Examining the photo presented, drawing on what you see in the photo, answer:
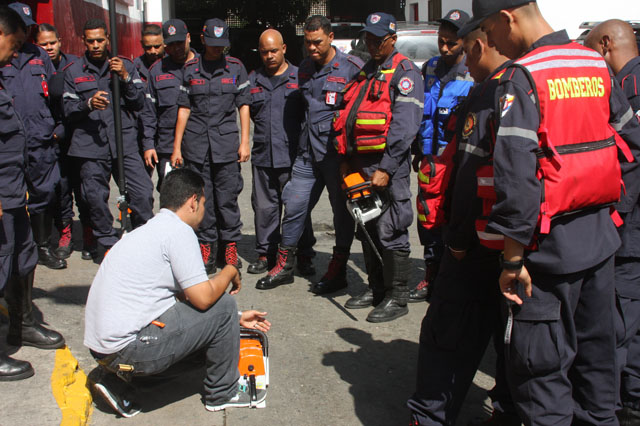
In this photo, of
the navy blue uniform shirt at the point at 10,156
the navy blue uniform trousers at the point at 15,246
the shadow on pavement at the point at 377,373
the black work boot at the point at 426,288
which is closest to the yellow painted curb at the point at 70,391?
the navy blue uniform trousers at the point at 15,246

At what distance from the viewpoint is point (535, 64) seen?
2.30 m

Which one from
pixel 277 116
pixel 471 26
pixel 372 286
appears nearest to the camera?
pixel 471 26

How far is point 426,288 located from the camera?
16.7 feet

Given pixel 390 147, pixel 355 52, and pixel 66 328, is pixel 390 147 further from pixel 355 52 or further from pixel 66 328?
pixel 355 52

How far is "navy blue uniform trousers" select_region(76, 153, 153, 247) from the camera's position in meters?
5.58

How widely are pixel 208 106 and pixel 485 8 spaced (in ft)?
11.3

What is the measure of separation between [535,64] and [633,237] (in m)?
1.47

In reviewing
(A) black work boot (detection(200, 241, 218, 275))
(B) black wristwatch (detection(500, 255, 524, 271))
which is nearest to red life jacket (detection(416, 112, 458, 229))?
(B) black wristwatch (detection(500, 255, 524, 271))

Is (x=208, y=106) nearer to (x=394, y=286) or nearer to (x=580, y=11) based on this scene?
(x=394, y=286)

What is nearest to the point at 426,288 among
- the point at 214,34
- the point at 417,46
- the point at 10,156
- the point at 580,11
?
the point at 214,34

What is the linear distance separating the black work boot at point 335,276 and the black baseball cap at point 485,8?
285cm

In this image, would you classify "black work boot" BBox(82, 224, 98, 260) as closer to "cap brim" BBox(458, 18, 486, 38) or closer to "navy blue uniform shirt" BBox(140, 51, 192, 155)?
"navy blue uniform shirt" BBox(140, 51, 192, 155)

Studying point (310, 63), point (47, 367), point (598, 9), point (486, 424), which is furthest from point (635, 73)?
point (598, 9)

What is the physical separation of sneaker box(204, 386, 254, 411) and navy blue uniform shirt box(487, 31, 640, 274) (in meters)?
1.76
